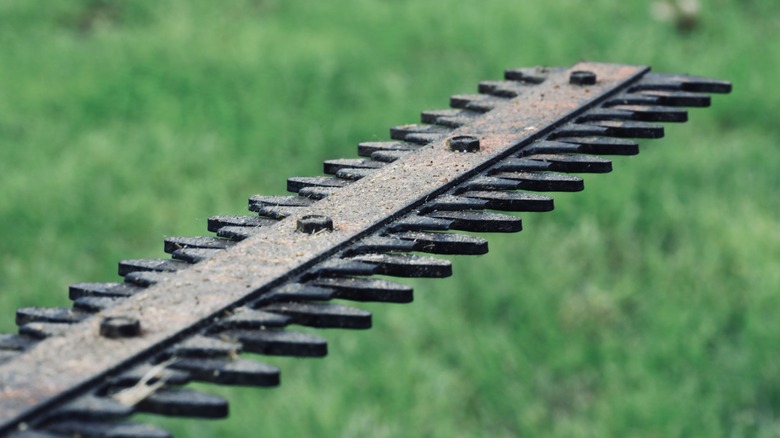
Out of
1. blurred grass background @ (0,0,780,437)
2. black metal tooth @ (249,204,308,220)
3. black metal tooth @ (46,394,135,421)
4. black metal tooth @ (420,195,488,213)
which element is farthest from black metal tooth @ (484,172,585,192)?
blurred grass background @ (0,0,780,437)

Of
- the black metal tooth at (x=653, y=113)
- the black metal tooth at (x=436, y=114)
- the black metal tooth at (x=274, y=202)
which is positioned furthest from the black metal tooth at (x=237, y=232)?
the black metal tooth at (x=653, y=113)

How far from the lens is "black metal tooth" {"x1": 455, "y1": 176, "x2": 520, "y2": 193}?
5.90 ft

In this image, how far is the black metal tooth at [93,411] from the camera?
3.83 feet

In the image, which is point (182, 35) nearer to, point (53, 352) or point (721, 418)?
point (721, 418)

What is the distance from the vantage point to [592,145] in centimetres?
200

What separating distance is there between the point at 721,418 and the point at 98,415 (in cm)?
587

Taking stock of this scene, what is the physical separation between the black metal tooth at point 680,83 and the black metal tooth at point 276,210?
83cm

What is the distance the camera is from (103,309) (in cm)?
140

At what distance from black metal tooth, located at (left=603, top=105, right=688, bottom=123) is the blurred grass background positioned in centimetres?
430

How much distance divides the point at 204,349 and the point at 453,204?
1.79 feet

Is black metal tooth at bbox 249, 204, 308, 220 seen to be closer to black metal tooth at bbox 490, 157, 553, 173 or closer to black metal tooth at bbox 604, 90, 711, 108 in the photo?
black metal tooth at bbox 490, 157, 553, 173

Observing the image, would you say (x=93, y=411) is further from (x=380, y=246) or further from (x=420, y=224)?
(x=420, y=224)

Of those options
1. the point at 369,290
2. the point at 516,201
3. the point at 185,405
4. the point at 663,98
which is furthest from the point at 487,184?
the point at 185,405

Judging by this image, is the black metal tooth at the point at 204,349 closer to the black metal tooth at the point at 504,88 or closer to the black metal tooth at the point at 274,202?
the black metal tooth at the point at 274,202
